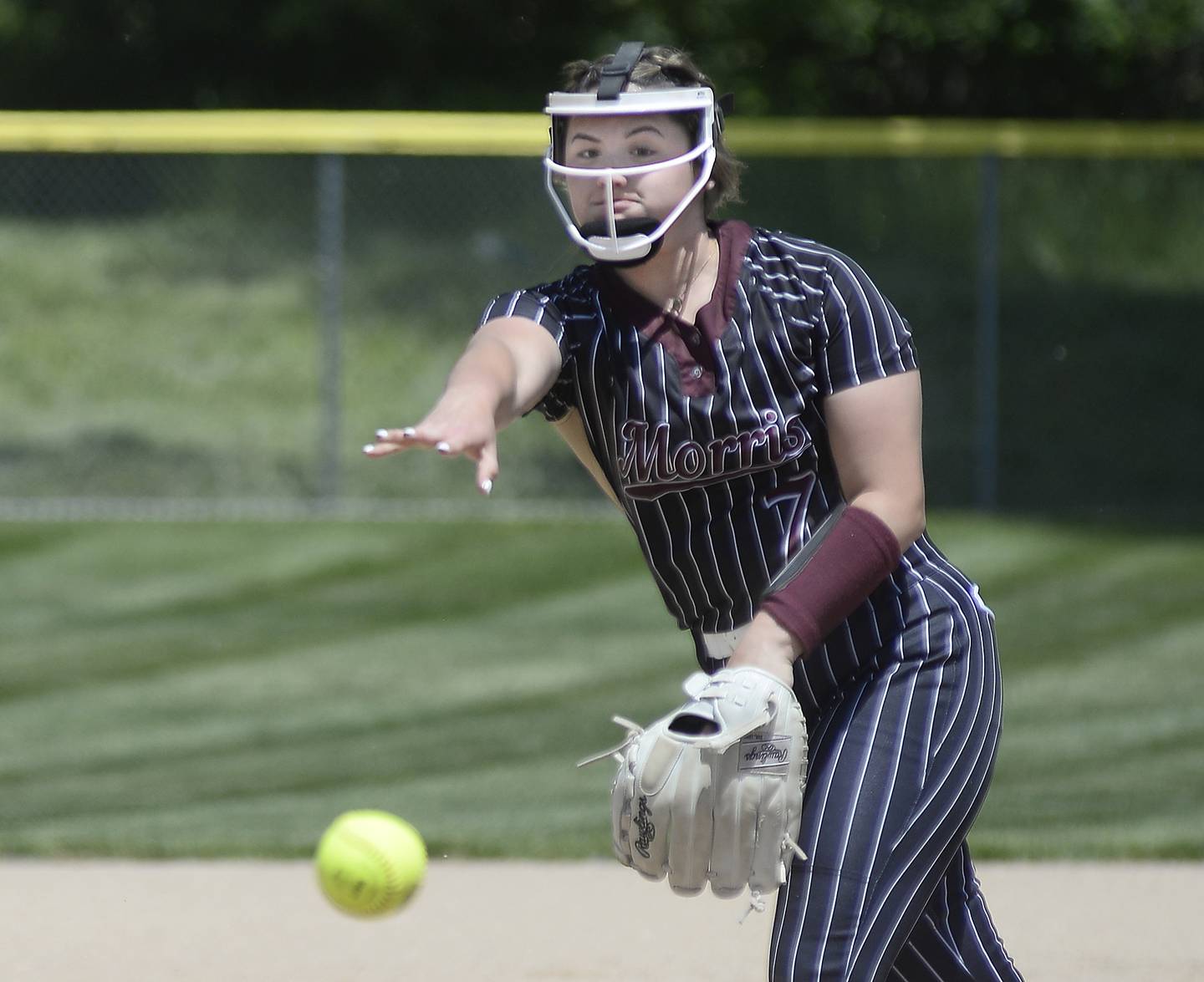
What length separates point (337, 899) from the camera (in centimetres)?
299

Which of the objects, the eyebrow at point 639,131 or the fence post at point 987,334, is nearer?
the eyebrow at point 639,131

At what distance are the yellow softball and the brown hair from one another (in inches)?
44.2

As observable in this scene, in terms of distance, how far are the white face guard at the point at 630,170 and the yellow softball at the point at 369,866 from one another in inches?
40.4

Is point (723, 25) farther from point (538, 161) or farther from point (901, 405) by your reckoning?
point (901, 405)

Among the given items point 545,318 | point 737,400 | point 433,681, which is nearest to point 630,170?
point 545,318

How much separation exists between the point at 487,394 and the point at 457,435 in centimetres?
16

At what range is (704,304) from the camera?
2.64m

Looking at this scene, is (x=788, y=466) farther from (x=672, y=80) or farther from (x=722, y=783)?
(x=672, y=80)

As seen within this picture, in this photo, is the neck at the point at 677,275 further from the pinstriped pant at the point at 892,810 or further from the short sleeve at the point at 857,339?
the pinstriped pant at the point at 892,810

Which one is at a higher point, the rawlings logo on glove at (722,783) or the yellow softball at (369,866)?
the rawlings logo on glove at (722,783)

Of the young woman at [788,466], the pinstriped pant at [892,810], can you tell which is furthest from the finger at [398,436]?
the pinstriped pant at [892,810]

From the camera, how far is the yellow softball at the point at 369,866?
2.94 meters

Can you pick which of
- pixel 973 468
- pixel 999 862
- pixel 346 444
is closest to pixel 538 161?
pixel 346 444

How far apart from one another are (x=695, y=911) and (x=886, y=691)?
257 centimetres
